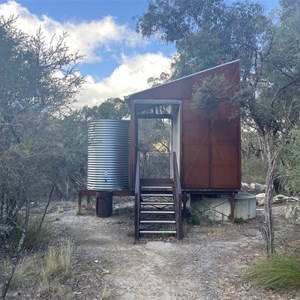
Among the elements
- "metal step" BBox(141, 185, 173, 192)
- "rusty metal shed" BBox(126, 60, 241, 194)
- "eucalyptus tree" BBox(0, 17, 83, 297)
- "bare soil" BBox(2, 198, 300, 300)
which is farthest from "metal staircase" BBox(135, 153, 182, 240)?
"eucalyptus tree" BBox(0, 17, 83, 297)

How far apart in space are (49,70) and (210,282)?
3952 millimetres

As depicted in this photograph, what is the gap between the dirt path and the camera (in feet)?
13.7

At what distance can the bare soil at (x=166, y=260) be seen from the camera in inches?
164

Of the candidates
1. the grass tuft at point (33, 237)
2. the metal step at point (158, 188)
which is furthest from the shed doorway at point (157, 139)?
the grass tuft at point (33, 237)

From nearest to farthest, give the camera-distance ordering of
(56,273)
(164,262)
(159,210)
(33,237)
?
(56,273)
(164,262)
(33,237)
(159,210)

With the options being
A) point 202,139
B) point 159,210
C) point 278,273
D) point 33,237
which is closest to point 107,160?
point 159,210

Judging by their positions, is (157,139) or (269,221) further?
(157,139)

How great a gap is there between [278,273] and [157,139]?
512 inches

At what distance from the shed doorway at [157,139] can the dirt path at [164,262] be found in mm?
2363

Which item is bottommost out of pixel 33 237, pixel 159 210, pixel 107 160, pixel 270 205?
pixel 33 237

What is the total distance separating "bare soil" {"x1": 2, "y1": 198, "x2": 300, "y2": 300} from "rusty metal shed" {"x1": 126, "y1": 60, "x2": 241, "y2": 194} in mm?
1093

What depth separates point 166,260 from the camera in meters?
5.45

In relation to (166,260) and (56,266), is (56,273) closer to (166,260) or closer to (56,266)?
(56,266)

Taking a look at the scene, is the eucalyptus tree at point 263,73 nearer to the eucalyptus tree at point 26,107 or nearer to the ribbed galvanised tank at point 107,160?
the ribbed galvanised tank at point 107,160
